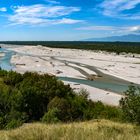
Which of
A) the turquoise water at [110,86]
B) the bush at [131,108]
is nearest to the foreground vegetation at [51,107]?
the bush at [131,108]

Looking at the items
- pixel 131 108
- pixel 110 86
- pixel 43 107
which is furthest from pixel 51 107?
pixel 110 86

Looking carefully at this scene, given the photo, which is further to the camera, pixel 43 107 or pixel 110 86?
pixel 110 86

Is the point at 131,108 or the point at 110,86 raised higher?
the point at 131,108

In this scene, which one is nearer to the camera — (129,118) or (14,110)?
(129,118)

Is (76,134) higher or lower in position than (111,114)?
higher

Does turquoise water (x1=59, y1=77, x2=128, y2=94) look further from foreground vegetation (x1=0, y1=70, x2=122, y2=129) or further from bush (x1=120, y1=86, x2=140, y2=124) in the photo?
bush (x1=120, y1=86, x2=140, y2=124)

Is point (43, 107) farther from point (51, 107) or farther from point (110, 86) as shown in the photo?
point (110, 86)

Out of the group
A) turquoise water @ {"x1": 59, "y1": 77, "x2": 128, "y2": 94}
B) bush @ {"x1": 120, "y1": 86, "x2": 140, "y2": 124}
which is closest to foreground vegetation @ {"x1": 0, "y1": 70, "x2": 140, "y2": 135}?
bush @ {"x1": 120, "y1": 86, "x2": 140, "y2": 124}

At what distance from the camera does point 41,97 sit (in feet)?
66.2

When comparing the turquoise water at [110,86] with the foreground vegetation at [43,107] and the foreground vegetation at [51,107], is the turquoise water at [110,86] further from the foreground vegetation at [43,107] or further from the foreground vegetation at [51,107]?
the foreground vegetation at [43,107]

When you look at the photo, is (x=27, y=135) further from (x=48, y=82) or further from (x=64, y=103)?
(x=48, y=82)

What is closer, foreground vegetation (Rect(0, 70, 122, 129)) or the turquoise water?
foreground vegetation (Rect(0, 70, 122, 129))

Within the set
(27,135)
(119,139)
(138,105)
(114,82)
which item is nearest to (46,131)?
(27,135)

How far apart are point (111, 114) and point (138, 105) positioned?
5.13 m
